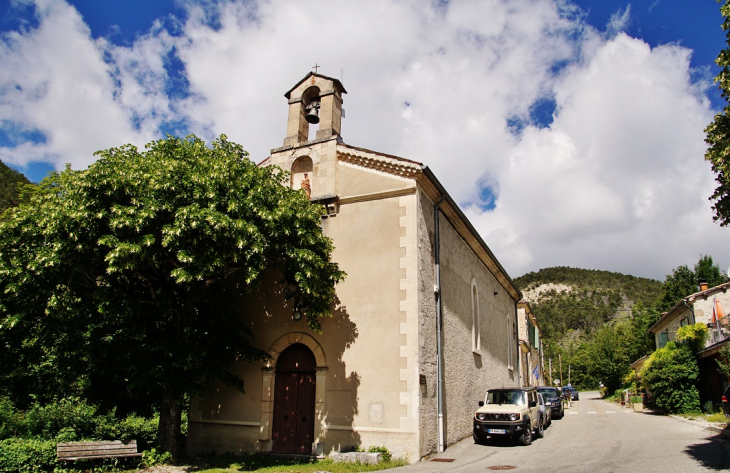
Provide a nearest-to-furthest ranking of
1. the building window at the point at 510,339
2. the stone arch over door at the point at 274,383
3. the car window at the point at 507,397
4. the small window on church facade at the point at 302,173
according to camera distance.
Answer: the stone arch over door at the point at 274,383
the small window on church facade at the point at 302,173
the car window at the point at 507,397
the building window at the point at 510,339

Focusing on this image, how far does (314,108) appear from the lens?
602 inches

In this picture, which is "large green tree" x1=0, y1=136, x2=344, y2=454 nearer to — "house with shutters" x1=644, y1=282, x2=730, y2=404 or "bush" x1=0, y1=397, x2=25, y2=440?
"bush" x1=0, y1=397, x2=25, y2=440

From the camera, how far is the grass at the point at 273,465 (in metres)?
10.5

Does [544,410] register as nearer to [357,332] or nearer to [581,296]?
[357,332]

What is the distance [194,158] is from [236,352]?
5.36 m

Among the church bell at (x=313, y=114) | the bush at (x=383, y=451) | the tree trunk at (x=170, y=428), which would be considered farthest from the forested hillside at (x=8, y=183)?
the bush at (x=383, y=451)

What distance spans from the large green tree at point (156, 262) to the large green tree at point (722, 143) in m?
8.17

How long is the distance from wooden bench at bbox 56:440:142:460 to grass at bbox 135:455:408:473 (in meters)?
1.54

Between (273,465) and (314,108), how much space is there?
33.8ft

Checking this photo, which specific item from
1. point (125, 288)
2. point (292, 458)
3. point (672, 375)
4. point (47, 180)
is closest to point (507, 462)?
point (292, 458)

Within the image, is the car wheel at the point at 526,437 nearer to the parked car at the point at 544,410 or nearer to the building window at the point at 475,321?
the parked car at the point at 544,410

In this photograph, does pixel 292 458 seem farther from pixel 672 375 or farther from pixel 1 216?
pixel 672 375

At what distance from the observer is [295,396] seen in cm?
1301

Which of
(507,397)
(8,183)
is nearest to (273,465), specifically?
(507,397)
